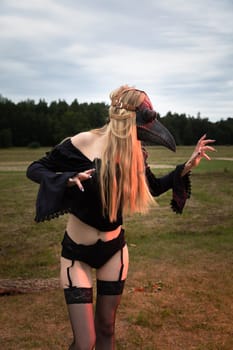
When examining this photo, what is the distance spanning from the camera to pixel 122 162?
2.73 metres

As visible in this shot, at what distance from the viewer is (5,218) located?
11766 mm

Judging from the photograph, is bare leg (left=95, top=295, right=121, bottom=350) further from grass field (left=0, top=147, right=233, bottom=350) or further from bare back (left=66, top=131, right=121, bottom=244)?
grass field (left=0, top=147, right=233, bottom=350)

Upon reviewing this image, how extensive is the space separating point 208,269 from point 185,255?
936 millimetres

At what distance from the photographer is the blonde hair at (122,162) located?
273 centimetres

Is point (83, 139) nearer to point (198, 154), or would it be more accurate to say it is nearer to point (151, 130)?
point (151, 130)

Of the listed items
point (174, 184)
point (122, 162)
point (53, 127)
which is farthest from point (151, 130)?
point (53, 127)

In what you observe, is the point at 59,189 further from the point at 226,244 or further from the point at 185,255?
the point at 226,244

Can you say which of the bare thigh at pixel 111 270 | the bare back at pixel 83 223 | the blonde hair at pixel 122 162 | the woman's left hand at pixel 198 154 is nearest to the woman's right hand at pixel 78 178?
the blonde hair at pixel 122 162

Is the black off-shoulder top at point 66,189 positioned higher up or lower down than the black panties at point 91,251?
higher up

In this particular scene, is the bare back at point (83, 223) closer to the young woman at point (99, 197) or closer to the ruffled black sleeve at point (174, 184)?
the young woman at point (99, 197)

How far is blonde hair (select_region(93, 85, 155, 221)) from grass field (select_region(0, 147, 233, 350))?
2231 millimetres

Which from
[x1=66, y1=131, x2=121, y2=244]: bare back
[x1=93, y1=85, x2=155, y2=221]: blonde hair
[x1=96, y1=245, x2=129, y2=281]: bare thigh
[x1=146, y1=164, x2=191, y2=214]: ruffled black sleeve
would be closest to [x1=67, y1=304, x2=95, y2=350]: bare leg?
[x1=96, y1=245, x2=129, y2=281]: bare thigh

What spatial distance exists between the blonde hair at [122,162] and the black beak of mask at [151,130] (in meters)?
0.07

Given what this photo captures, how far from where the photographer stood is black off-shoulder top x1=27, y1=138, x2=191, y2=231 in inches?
106
